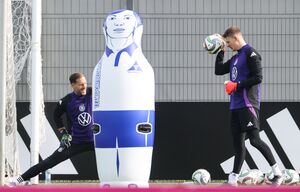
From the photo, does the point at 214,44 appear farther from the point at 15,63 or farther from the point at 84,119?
the point at 15,63

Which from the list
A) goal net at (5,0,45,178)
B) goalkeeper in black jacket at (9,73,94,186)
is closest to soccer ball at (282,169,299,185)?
goalkeeper in black jacket at (9,73,94,186)

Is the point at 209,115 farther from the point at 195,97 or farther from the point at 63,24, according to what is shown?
the point at 63,24

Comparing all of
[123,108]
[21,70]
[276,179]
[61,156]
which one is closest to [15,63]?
[21,70]

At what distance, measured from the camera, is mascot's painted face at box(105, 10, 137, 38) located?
365 inches

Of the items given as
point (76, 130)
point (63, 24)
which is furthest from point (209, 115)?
point (76, 130)

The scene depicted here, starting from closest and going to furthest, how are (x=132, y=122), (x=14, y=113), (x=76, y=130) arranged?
(x=132, y=122), (x=76, y=130), (x=14, y=113)

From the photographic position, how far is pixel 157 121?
44.8 ft

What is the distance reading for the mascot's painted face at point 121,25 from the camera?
927cm

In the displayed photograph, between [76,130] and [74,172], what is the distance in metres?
3.14

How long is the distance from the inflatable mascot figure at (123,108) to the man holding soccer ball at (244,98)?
87 cm

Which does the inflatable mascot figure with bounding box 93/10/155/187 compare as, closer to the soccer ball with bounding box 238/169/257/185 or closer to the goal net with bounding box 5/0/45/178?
the soccer ball with bounding box 238/169/257/185

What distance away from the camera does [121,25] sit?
30.4ft

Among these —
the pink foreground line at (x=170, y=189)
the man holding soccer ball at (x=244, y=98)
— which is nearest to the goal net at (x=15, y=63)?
the man holding soccer ball at (x=244, y=98)

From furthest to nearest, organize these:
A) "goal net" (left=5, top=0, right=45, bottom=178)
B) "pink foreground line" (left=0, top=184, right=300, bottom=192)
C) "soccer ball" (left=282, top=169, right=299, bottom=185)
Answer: "goal net" (left=5, top=0, right=45, bottom=178), "soccer ball" (left=282, top=169, right=299, bottom=185), "pink foreground line" (left=0, top=184, right=300, bottom=192)
